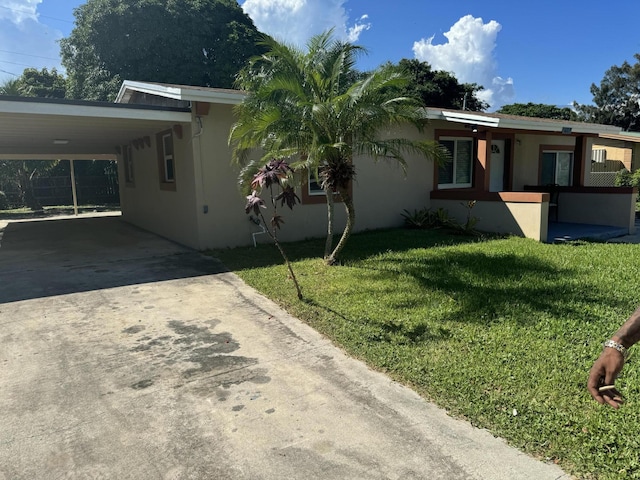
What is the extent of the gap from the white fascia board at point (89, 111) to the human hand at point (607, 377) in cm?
824

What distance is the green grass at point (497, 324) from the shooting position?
3010 mm

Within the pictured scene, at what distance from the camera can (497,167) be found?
13.7 m

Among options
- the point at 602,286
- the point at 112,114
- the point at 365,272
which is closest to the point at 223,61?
the point at 112,114

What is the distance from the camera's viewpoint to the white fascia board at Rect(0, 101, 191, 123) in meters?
7.25

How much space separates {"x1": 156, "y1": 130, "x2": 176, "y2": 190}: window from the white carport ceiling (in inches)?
8.7

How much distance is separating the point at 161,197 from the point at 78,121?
2.90 meters

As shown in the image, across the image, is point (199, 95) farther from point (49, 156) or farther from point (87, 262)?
point (49, 156)

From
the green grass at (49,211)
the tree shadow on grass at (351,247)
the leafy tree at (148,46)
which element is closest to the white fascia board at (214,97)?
the tree shadow on grass at (351,247)

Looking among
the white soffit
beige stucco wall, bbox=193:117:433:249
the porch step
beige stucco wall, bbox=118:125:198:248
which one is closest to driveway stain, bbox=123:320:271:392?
beige stucco wall, bbox=193:117:433:249

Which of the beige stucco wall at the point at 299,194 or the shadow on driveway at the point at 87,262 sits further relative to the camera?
the beige stucco wall at the point at 299,194

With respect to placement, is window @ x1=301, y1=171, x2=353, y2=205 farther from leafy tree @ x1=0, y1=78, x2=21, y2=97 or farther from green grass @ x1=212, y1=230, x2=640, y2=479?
leafy tree @ x1=0, y1=78, x2=21, y2=97

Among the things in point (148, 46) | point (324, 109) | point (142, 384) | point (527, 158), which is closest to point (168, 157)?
point (324, 109)

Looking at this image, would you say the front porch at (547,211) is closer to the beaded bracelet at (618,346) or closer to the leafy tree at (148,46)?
Answer: the beaded bracelet at (618,346)

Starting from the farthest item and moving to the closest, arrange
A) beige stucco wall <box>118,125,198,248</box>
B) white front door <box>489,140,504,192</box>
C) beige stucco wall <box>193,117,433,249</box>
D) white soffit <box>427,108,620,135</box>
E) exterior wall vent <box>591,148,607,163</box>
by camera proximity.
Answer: exterior wall vent <box>591,148,607,163</box>, white front door <box>489,140,504,192</box>, white soffit <box>427,108,620,135</box>, beige stucco wall <box>118,125,198,248</box>, beige stucco wall <box>193,117,433,249</box>
